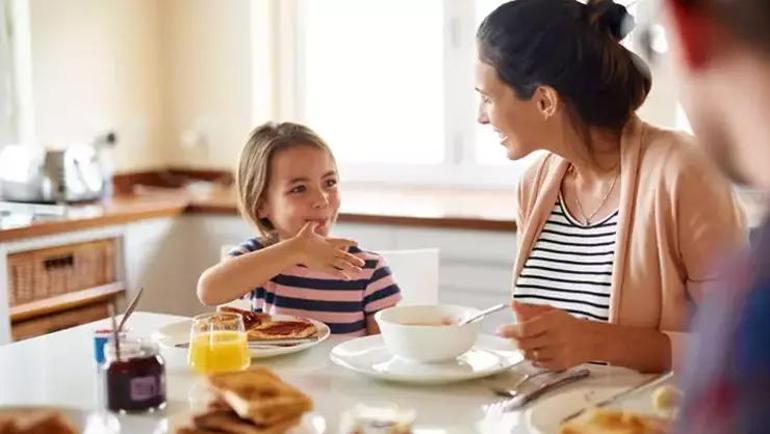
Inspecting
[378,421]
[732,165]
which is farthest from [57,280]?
[732,165]

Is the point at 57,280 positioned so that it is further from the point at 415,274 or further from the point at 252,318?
the point at 252,318

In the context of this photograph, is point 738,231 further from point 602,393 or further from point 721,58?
point 721,58

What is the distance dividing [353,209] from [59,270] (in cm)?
84

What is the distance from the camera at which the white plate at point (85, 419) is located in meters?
1.17

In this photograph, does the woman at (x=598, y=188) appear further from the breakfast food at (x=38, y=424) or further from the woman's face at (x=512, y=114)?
the breakfast food at (x=38, y=424)

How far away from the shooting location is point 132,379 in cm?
127

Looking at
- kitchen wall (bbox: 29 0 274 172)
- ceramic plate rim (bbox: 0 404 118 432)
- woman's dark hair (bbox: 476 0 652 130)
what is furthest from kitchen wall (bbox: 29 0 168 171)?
ceramic plate rim (bbox: 0 404 118 432)

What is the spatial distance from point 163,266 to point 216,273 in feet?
4.91

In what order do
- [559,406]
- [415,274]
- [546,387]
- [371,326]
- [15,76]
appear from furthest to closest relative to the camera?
[15,76], [415,274], [371,326], [546,387], [559,406]

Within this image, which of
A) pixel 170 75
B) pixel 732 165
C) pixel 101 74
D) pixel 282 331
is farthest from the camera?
pixel 170 75

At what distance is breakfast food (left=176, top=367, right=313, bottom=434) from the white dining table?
47 millimetres

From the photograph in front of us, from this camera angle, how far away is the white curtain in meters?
3.27

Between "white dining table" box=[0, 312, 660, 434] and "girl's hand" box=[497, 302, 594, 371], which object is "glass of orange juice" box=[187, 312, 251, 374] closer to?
"white dining table" box=[0, 312, 660, 434]

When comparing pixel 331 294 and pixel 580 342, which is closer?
pixel 580 342
